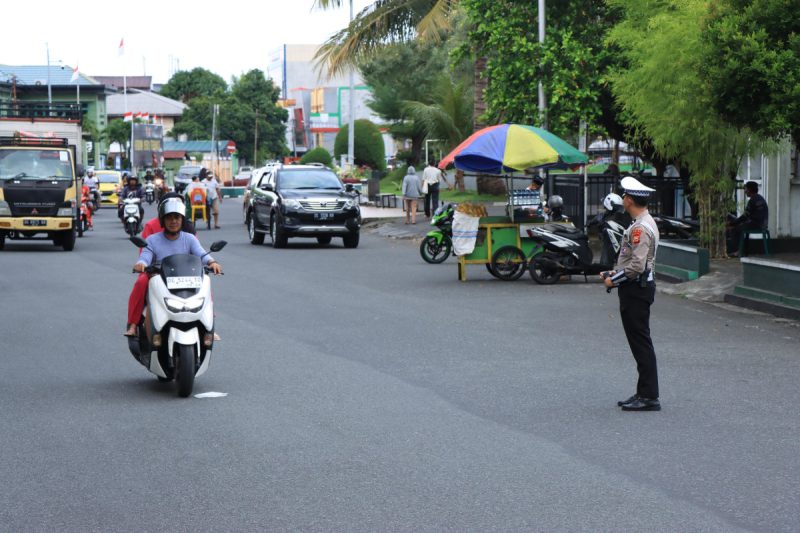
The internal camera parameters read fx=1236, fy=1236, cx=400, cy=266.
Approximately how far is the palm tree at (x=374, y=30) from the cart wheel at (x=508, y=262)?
12.3 metres

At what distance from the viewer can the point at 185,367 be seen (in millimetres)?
9289

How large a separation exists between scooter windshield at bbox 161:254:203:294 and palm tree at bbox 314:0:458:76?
22.2 metres

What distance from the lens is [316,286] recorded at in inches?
750

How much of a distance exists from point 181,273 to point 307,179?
66.2 feet

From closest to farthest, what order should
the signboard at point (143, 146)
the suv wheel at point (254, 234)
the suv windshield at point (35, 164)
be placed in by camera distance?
the suv windshield at point (35, 164) < the suv wheel at point (254, 234) < the signboard at point (143, 146)

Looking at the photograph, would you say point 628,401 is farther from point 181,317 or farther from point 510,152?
point 510,152

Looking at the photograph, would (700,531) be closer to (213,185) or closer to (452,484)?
(452,484)

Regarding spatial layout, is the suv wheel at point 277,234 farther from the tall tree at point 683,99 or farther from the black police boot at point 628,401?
the black police boot at point 628,401

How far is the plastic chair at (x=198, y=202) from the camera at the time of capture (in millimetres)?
36156

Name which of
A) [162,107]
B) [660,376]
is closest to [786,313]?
[660,376]

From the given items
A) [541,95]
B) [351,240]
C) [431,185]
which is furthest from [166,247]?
[431,185]

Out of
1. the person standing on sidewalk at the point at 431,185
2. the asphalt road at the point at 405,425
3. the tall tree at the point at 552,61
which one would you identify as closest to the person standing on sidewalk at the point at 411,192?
the person standing on sidewalk at the point at 431,185

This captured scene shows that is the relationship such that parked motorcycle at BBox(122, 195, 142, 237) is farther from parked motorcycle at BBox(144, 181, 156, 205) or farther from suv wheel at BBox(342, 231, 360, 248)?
parked motorcycle at BBox(144, 181, 156, 205)

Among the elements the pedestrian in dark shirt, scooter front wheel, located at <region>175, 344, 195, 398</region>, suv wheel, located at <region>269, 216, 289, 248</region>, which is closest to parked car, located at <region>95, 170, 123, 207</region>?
suv wheel, located at <region>269, 216, 289, 248</region>
